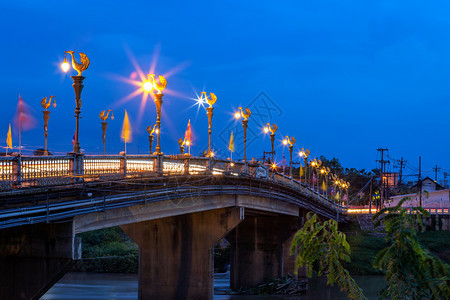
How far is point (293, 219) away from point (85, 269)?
20.2m

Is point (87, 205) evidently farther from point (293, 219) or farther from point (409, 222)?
point (293, 219)

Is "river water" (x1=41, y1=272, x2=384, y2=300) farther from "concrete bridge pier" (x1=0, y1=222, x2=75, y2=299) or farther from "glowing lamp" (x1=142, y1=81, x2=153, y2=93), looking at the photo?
"glowing lamp" (x1=142, y1=81, x2=153, y2=93)

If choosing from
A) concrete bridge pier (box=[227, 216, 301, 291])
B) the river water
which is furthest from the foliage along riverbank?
concrete bridge pier (box=[227, 216, 301, 291])

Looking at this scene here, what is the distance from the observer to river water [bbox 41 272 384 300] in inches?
1690

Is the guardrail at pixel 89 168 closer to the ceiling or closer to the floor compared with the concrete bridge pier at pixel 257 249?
closer to the ceiling

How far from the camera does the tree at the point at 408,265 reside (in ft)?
47.5

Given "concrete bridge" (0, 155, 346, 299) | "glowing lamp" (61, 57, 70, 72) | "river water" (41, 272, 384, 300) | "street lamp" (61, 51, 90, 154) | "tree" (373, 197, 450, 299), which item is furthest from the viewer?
"river water" (41, 272, 384, 300)

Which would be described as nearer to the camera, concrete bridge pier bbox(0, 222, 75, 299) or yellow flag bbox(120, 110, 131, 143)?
concrete bridge pier bbox(0, 222, 75, 299)

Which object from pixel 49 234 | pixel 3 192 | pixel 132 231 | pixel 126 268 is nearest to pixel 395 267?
pixel 3 192

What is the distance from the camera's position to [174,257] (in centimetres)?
3522

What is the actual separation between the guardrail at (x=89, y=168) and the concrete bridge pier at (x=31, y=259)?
189 cm

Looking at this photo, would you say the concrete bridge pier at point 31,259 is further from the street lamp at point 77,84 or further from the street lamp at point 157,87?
the street lamp at point 157,87

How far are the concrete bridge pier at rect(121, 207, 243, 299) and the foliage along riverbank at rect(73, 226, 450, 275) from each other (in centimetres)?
2297

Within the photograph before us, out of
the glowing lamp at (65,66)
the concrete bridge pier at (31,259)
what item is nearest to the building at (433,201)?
the concrete bridge pier at (31,259)
